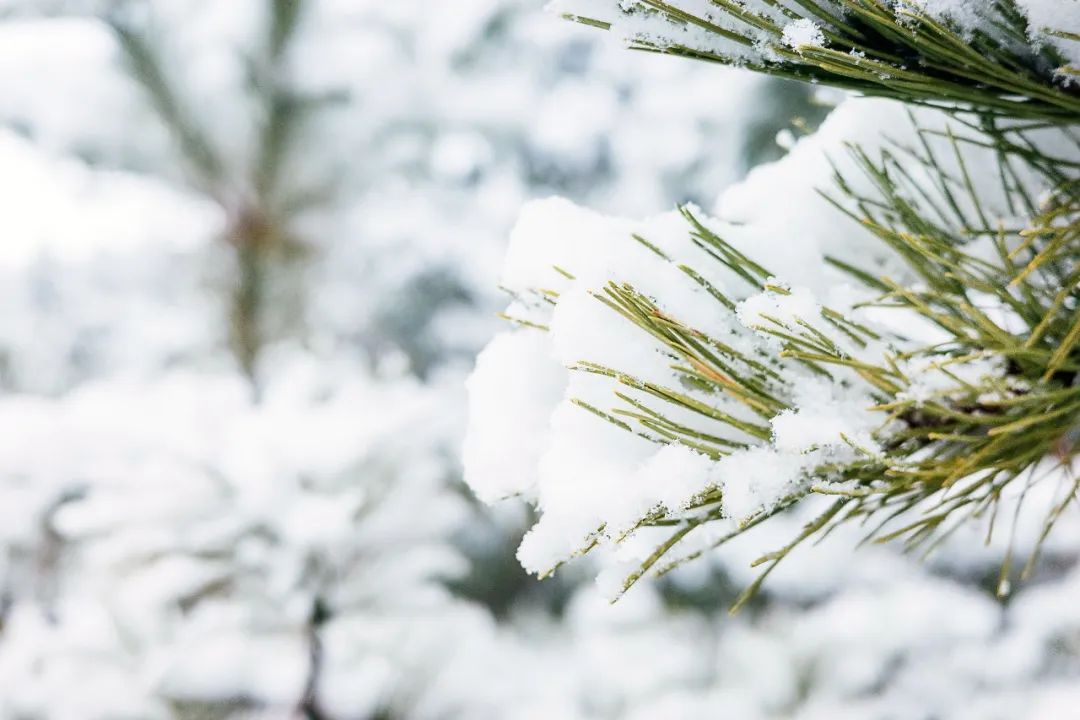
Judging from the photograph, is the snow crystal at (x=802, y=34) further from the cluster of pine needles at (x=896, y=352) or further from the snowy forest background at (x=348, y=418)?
the snowy forest background at (x=348, y=418)

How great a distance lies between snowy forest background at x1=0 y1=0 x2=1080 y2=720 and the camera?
1404 millimetres

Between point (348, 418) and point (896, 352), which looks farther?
point (348, 418)

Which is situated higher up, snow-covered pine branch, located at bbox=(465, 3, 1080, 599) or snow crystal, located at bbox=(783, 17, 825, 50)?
snow crystal, located at bbox=(783, 17, 825, 50)

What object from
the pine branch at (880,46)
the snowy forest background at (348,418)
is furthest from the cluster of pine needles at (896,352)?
the snowy forest background at (348,418)

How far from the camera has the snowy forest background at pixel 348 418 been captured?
4.61 feet

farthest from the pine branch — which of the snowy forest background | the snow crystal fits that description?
the snowy forest background

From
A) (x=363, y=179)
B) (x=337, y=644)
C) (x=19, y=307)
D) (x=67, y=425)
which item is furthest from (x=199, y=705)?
(x=19, y=307)

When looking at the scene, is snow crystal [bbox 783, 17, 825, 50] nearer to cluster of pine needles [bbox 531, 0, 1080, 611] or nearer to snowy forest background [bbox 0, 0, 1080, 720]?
cluster of pine needles [bbox 531, 0, 1080, 611]

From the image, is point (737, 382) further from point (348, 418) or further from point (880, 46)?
point (348, 418)

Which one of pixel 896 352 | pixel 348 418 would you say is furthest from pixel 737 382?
pixel 348 418

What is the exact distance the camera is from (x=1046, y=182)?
501mm

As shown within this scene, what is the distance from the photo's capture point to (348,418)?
1558 millimetres

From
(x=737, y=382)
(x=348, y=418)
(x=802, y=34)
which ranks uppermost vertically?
(x=802, y=34)

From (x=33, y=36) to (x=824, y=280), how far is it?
9.66 feet
